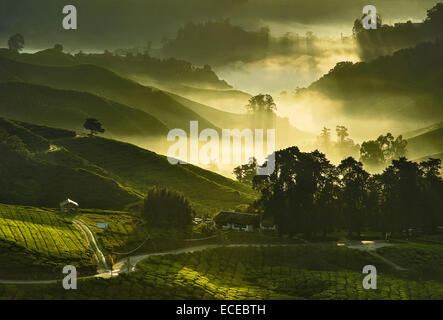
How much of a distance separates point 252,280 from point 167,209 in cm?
3149

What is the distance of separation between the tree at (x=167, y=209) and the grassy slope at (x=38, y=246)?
19.2m

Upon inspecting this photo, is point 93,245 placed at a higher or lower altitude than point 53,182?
lower

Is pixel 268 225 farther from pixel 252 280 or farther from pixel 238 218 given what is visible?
pixel 252 280

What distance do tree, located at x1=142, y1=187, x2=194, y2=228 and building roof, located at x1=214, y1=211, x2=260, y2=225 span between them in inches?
372

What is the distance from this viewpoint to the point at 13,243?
294 feet

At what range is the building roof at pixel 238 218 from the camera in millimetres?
131875

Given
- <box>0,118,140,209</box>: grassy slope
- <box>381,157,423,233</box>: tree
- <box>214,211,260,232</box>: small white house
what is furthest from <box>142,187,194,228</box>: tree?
<box>381,157,423,233</box>: tree

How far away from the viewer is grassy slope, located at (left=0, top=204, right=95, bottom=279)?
83.9m

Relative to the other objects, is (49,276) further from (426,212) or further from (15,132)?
(15,132)

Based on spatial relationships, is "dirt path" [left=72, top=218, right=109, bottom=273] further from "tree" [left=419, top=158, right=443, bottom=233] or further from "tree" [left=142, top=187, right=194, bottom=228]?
"tree" [left=419, top=158, right=443, bottom=233]

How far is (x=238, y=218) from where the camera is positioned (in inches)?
5212

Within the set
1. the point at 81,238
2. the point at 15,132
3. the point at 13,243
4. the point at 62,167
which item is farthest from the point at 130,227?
the point at 15,132

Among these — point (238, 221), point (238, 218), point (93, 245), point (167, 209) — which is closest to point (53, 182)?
point (167, 209)
